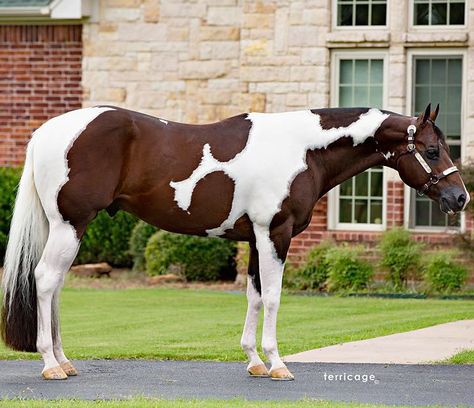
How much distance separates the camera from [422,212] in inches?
666

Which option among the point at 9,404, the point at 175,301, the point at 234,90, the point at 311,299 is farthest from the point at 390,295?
the point at 9,404

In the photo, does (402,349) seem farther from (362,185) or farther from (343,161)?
(362,185)

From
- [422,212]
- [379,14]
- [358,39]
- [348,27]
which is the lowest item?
[422,212]

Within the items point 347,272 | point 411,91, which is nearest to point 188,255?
point 347,272

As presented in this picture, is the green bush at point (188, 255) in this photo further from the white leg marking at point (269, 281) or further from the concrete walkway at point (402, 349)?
the white leg marking at point (269, 281)

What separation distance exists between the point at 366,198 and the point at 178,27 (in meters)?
3.82

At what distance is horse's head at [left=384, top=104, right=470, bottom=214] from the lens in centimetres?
909

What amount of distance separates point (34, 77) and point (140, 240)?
10.4ft

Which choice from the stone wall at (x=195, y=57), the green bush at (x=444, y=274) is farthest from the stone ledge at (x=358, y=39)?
the green bush at (x=444, y=274)

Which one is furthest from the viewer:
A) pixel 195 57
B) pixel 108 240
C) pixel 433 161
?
pixel 108 240

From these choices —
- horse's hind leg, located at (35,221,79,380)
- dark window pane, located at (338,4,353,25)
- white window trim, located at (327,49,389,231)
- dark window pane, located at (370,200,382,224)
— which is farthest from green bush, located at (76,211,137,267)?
horse's hind leg, located at (35,221,79,380)

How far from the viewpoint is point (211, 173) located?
905 centimetres

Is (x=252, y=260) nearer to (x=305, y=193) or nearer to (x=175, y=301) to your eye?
(x=305, y=193)

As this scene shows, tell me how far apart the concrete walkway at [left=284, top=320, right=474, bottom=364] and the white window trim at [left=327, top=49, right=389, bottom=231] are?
4899 mm
